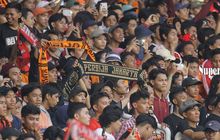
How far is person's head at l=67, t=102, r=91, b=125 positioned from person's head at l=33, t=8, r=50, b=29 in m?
3.99

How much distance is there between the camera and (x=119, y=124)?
1537 cm

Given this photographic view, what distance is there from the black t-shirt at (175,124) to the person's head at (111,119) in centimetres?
103

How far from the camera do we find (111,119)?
50.3 feet

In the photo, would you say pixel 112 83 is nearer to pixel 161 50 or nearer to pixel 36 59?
pixel 36 59

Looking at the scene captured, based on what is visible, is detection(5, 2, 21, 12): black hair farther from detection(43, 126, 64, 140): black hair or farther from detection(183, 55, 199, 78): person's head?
detection(43, 126, 64, 140): black hair

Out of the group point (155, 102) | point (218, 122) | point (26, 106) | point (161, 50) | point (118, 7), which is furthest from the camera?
point (118, 7)

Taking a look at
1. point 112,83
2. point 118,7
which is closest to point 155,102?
point 112,83

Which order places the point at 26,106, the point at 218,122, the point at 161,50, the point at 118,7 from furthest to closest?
the point at 118,7, the point at 161,50, the point at 218,122, the point at 26,106

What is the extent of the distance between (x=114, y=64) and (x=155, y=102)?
77 centimetres

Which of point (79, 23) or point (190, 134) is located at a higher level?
point (79, 23)

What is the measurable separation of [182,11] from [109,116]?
7.55 metres

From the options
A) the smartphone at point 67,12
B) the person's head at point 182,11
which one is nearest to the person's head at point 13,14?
the smartphone at point 67,12

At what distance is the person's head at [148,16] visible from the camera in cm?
2118

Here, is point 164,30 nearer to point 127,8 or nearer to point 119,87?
point 127,8
